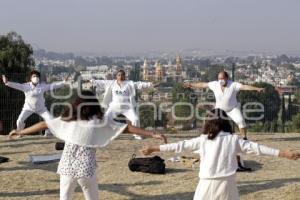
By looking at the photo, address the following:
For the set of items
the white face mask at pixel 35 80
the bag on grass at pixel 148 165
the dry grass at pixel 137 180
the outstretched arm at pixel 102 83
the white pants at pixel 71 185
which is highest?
the white face mask at pixel 35 80

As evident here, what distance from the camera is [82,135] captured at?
6496 millimetres

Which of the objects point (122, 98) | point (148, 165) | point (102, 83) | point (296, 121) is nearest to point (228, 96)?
point (122, 98)

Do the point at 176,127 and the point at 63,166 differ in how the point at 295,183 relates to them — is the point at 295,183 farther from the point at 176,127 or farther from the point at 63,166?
the point at 176,127

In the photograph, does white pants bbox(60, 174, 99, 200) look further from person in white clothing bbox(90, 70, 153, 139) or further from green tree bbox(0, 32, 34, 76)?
green tree bbox(0, 32, 34, 76)

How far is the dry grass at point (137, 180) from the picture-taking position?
9.27 meters

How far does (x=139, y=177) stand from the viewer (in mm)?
10500

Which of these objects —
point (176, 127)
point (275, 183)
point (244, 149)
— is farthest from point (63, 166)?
point (176, 127)

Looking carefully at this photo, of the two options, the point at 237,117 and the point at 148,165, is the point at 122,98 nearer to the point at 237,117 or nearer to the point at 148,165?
the point at 237,117

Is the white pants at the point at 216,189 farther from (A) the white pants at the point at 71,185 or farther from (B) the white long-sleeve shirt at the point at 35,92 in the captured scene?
(B) the white long-sleeve shirt at the point at 35,92

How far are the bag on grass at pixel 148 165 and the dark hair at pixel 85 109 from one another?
441cm

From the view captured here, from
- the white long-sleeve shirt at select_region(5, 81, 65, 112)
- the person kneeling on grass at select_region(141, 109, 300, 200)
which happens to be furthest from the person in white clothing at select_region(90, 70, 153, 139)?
the person kneeling on grass at select_region(141, 109, 300, 200)

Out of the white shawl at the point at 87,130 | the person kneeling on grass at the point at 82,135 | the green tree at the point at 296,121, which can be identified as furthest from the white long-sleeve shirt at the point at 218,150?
the green tree at the point at 296,121

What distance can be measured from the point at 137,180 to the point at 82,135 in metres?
3.95

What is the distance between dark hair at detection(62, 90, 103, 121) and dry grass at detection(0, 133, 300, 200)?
9.47ft
